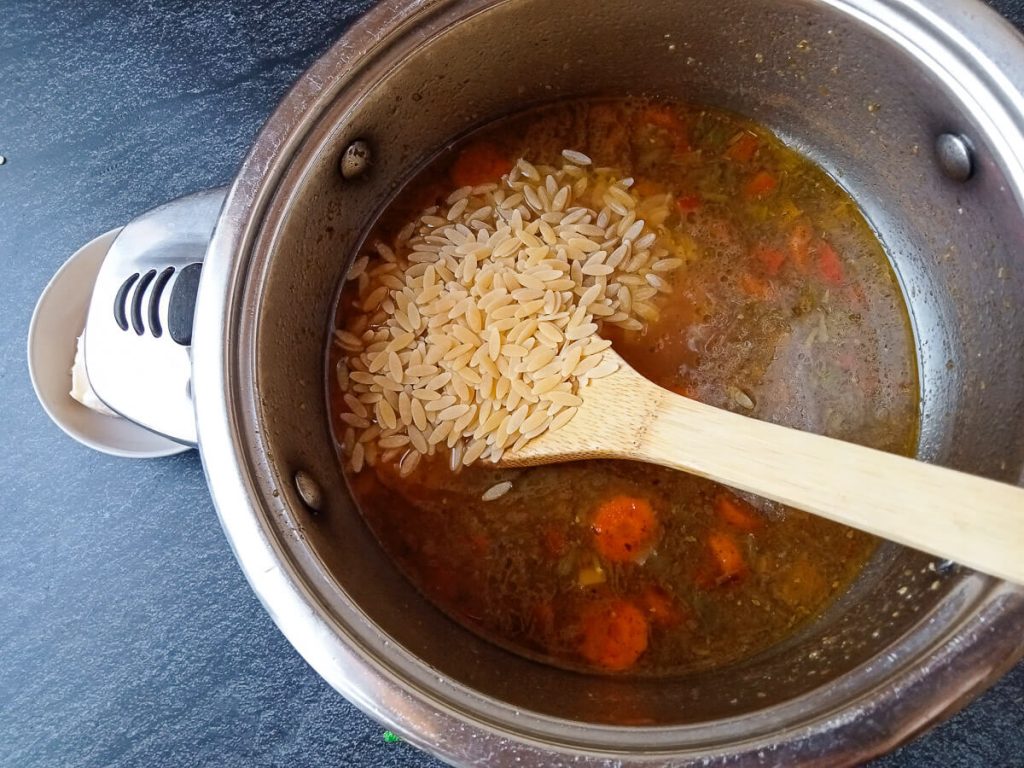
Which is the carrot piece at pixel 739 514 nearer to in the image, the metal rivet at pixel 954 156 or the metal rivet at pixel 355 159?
the metal rivet at pixel 954 156

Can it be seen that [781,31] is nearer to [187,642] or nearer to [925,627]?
[925,627]

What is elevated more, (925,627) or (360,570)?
(925,627)

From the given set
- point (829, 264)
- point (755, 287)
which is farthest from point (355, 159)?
point (829, 264)

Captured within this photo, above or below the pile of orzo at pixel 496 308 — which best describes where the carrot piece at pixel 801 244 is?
above

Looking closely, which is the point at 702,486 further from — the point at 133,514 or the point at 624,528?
the point at 133,514

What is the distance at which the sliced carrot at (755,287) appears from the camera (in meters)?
1.10

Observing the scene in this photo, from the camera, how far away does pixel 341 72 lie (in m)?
0.87

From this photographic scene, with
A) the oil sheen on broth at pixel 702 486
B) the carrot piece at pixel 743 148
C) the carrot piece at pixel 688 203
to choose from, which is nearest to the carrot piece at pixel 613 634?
the oil sheen on broth at pixel 702 486

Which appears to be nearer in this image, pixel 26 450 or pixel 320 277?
pixel 320 277

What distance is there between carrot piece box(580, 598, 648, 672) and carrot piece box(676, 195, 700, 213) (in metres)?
0.54

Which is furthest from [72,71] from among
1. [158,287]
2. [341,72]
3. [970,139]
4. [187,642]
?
[970,139]

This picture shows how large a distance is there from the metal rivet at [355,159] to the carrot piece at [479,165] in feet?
0.59

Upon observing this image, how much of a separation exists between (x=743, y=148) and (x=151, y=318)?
847 mm

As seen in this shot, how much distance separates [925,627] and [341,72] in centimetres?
81
